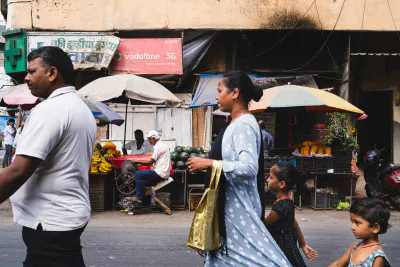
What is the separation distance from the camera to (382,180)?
10094mm

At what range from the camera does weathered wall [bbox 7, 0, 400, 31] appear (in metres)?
14.0

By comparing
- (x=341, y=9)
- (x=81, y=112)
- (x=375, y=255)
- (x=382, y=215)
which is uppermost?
(x=341, y=9)

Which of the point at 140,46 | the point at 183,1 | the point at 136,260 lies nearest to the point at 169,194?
the point at 136,260

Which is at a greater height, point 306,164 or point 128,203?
point 306,164

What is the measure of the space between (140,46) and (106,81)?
3887mm

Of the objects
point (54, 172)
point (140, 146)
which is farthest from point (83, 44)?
point (54, 172)

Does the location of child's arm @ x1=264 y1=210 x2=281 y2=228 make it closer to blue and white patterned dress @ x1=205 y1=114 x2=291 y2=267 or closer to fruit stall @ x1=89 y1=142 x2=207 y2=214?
blue and white patterned dress @ x1=205 y1=114 x2=291 y2=267

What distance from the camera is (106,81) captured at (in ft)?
34.1

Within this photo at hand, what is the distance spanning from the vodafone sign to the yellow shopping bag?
11061mm

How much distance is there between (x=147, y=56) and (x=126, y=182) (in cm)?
537

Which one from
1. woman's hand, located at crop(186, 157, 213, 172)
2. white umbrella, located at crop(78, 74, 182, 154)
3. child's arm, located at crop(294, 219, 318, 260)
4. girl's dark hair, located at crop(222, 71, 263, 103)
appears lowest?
child's arm, located at crop(294, 219, 318, 260)

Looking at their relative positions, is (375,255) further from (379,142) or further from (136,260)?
(379,142)

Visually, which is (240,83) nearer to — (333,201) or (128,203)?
(128,203)

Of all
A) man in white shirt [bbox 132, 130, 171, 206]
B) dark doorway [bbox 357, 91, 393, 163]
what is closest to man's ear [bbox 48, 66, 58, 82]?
man in white shirt [bbox 132, 130, 171, 206]
